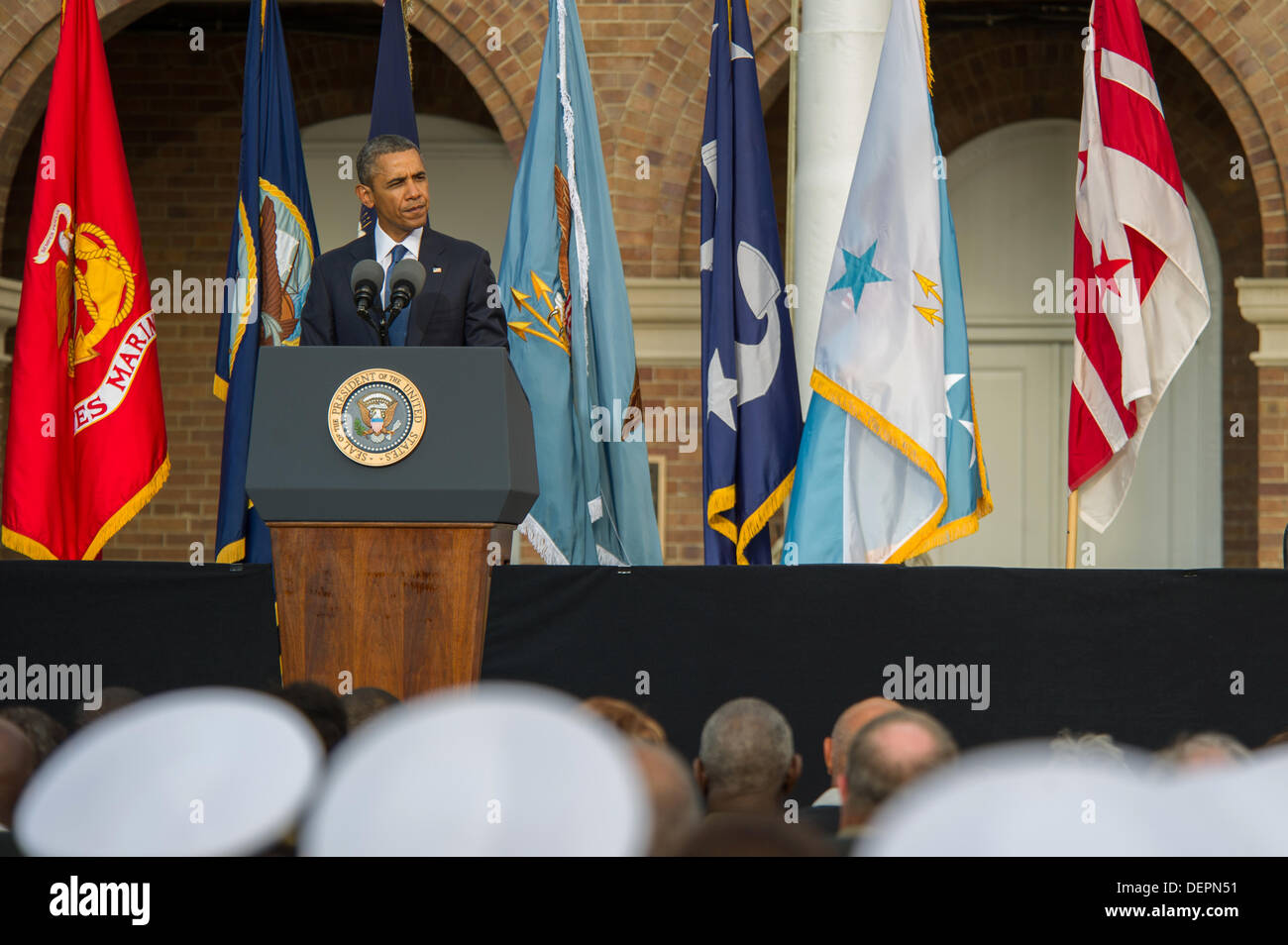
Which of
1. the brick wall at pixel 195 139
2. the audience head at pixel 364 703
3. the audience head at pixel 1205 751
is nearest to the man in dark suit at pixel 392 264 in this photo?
the audience head at pixel 364 703

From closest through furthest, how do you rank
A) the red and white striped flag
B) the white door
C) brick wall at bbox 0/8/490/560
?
the red and white striped flag < the white door < brick wall at bbox 0/8/490/560

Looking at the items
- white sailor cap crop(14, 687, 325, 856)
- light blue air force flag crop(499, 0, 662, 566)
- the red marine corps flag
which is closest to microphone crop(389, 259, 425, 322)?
white sailor cap crop(14, 687, 325, 856)

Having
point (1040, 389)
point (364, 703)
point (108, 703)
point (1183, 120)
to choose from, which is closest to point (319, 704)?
point (364, 703)

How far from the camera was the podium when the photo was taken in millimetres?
2967

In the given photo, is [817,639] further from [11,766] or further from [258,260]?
[258,260]

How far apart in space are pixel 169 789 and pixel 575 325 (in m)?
5.25

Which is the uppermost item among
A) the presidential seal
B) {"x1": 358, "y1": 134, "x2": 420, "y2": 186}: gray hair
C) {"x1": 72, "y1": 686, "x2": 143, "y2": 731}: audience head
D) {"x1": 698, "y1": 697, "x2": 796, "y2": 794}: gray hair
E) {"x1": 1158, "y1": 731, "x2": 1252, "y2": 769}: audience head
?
{"x1": 358, "y1": 134, "x2": 420, "y2": 186}: gray hair

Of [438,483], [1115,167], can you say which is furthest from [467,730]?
[1115,167]

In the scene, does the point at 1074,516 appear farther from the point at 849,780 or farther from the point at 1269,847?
the point at 1269,847

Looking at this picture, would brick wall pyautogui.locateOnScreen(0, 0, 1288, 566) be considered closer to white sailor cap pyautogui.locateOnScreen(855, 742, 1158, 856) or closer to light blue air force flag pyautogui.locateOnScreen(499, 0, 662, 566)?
light blue air force flag pyautogui.locateOnScreen(499, 0, 662, 566)

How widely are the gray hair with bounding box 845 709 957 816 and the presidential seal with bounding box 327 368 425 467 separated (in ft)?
4.60

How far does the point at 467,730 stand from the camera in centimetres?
78

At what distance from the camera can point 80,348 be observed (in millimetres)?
6098
